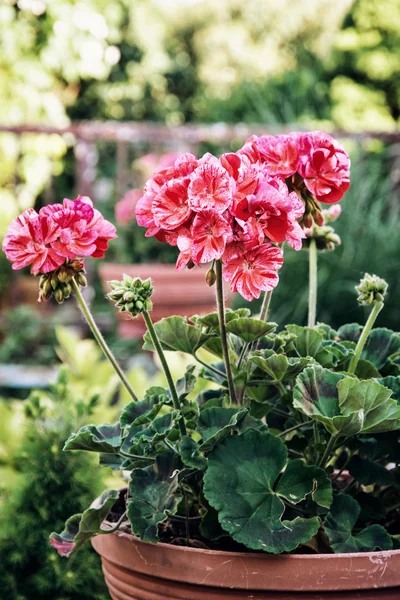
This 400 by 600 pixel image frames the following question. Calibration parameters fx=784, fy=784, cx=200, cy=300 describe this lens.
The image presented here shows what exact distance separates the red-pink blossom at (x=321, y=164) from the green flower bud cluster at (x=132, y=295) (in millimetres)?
200

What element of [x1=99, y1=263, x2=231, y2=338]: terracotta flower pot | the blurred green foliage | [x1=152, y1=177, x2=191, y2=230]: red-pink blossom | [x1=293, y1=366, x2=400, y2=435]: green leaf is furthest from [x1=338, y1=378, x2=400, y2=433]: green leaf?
[x1=99, y1=263, x2=231, y2=338]: terracotta flower pot

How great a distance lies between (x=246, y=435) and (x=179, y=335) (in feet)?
0.46

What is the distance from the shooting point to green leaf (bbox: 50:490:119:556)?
78 cm

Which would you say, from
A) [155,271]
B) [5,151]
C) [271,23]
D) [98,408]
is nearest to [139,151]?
[5,151]

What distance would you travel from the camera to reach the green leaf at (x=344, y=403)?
722 millimetres

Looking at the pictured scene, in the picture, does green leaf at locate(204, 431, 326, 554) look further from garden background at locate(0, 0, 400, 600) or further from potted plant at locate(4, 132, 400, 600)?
garden background at locate(0, 0, 400, 600)

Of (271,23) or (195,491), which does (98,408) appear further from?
(271,23)

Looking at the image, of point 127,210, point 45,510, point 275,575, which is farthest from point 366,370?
point 127,210

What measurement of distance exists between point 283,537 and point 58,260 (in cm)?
34

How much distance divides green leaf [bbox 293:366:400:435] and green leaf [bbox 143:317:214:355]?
137 mm

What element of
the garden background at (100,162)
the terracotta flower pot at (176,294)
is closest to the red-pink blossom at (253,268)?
the garden background at (100,162)

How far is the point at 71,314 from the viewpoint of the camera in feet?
16.7

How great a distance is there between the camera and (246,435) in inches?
31.1

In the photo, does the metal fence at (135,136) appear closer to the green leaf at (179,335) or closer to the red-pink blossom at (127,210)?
the red-pink blossom at (127,210)
